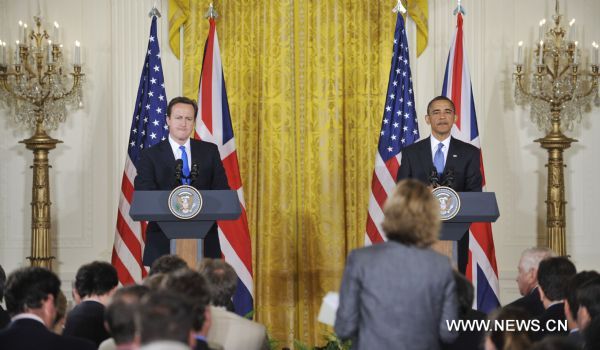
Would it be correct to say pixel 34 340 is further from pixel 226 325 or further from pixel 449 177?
pixel 449 177

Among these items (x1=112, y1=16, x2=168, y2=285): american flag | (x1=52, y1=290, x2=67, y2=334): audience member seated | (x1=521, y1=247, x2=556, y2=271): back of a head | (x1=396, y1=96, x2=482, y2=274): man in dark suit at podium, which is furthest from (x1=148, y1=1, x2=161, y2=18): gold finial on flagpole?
(x1=52, y1=290, x2=67, y2=334): audience member seated

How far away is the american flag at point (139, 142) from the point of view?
24.7 feet

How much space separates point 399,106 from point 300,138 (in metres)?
1.11

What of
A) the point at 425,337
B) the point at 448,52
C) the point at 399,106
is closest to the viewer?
the point at 425,337

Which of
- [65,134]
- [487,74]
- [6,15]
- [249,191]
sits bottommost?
[249,191]

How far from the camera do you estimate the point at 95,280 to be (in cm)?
437

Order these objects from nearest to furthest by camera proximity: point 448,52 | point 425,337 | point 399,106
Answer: point 425,337 < point 399,106 < point 448,52

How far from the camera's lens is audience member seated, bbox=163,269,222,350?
3.21 metres

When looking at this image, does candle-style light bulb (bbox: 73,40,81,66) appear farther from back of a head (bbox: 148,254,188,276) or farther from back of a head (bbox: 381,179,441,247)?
back of a head (bbox: 381,179,441,247)

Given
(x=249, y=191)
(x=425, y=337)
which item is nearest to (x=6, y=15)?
(x=249, y=191)

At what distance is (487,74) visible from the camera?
27.5 ft

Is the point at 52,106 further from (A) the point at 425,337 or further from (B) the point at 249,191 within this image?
(A) the point at 425,337

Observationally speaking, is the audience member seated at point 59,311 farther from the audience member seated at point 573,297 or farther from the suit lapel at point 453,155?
the suit lapel at point 453,155

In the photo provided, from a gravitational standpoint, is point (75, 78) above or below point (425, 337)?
above
